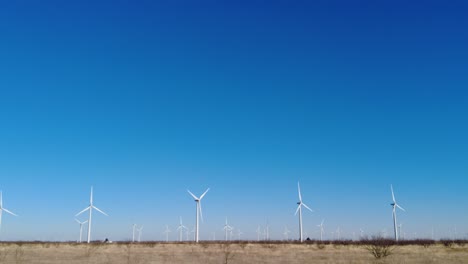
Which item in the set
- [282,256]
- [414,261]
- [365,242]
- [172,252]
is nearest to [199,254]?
[172,252]

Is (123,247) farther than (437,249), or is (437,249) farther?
(123,247)

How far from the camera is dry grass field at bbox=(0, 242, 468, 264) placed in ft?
180

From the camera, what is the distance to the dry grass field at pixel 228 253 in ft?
180

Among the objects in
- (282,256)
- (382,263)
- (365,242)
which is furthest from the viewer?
(365,242)

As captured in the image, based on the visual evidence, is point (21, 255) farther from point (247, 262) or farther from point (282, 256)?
point (282, 256)

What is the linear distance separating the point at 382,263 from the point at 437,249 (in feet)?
28.8

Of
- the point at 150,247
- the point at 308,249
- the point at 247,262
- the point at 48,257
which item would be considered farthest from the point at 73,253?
the point at 308,249

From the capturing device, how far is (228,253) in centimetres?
5741

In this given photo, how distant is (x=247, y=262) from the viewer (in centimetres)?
5466

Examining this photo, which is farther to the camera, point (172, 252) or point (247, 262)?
point (172, 252)

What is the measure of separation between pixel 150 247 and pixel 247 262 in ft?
43.4

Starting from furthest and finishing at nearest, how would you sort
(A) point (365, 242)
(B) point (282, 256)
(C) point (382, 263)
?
(A) point (365, 242)
(B) point (282, 256)
(C) point (382, 263)

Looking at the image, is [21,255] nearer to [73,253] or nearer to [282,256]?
[73,253]

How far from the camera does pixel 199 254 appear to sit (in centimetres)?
5828
